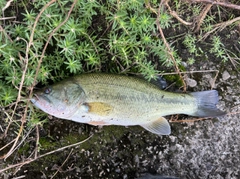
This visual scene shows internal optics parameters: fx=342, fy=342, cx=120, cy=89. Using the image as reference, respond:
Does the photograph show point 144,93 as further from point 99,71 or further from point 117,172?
point 117,172

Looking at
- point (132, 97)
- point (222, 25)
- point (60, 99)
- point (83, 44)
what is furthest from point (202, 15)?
point (60, 99)

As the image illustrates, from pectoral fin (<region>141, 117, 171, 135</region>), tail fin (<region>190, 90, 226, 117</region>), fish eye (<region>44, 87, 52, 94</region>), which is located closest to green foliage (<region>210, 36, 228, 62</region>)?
tail fin (<region>190, 90, 226, 117</region>)

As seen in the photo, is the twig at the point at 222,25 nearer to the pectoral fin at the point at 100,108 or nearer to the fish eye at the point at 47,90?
the pectoral fin at the point at 100,108

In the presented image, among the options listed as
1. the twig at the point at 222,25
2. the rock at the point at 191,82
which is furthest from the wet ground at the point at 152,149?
the twig at the point at 222,25

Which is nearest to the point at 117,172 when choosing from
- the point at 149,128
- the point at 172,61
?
the point at 149,128

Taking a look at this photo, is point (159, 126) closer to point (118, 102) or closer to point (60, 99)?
point (118, 102)
